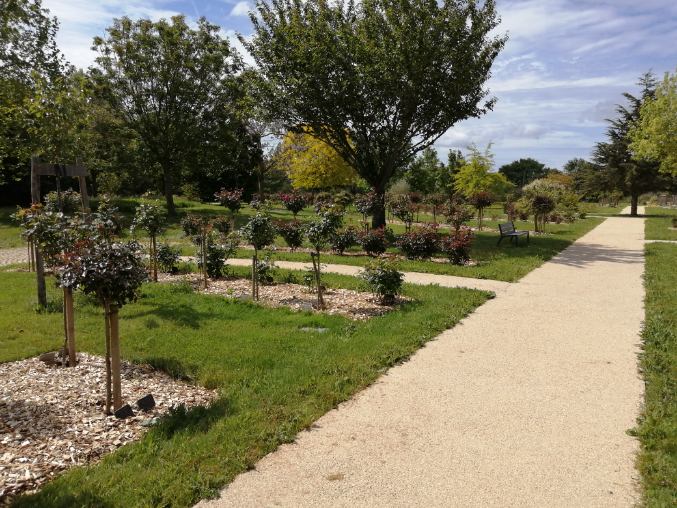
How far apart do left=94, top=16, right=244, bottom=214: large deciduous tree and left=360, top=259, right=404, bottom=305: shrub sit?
56.5 feet

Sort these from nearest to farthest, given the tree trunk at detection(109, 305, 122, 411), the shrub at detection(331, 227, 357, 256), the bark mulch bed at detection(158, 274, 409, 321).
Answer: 1. the tree trunk at detection(109, 305, 122, 411)
2. the bark mulch bed at detection(158, 274, 409, 321)
3. the shrub at detection(331, 227, 357, 256)

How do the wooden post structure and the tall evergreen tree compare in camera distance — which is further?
the tall evergreen tree

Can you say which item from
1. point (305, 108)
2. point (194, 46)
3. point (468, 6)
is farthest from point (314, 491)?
point (194, 46)

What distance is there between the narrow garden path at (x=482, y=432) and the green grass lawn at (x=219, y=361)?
8.5 inches

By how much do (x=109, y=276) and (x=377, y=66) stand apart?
1191 centimetres

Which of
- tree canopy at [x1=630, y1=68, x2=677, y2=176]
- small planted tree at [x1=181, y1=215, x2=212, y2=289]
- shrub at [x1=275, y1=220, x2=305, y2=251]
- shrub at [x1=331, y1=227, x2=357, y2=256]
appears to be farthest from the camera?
tree canopy at [x1=630, y1=68, x2=677, y2=176]

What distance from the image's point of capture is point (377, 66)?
1405 cm

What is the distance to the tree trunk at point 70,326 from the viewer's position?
495 centimetres

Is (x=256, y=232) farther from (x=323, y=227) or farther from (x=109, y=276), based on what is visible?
(x=109, y=276)

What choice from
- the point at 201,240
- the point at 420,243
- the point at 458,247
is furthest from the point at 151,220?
the point at 458,247

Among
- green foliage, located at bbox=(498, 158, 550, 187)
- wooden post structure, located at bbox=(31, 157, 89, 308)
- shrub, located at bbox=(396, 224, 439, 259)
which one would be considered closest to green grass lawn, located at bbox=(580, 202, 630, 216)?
shrub, located at bbox=(396, 224, 439, 259)

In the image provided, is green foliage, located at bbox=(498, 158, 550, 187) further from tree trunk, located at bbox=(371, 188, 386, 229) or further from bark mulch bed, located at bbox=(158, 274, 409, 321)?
bark mulch bed, located at bbox=(158, 274, 409, 321)

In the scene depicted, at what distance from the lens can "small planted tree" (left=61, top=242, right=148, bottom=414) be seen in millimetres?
3912

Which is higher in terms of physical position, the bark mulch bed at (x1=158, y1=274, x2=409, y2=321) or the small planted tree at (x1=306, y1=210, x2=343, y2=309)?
the small planted tree at (x1=306, y1=210, x2=343, y2=309)
